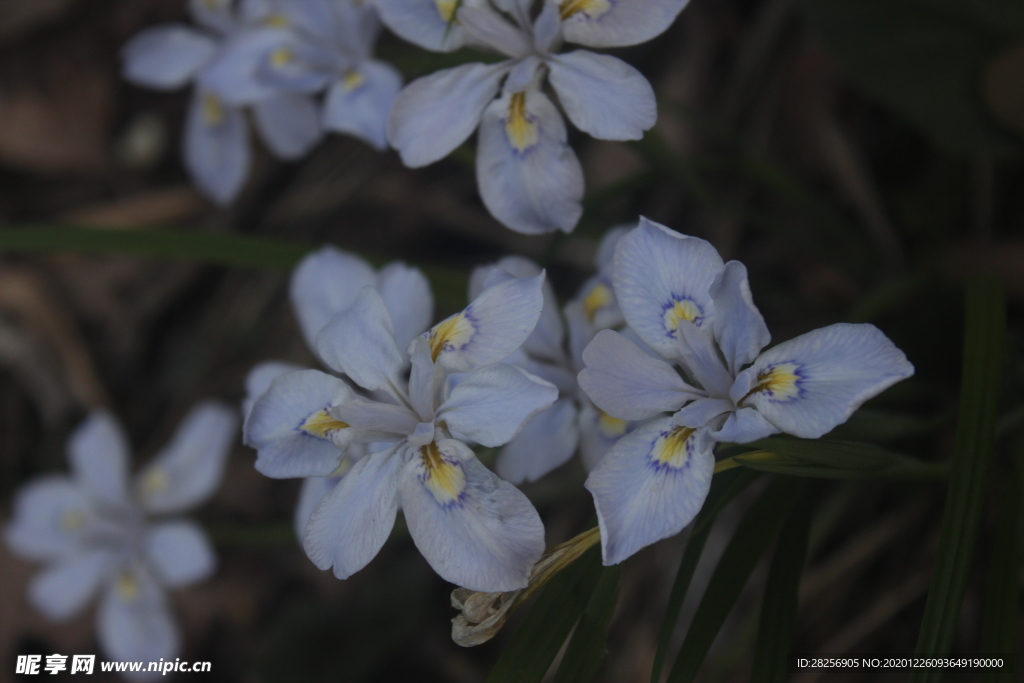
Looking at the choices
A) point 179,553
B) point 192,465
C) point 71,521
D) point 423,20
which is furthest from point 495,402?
point 71,521

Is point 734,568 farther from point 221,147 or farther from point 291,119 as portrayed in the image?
point 221,147

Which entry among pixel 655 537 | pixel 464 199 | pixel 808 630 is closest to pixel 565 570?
pixel 655 537

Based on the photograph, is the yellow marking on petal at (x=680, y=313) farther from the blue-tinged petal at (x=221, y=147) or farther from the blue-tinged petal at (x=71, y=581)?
the blue-tinged petal at (x=71, y=581)

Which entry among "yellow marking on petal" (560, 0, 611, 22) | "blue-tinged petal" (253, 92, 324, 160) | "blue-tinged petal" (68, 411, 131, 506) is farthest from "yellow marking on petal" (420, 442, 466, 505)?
"blue-tinged petal" (68, 411, 131, 506)

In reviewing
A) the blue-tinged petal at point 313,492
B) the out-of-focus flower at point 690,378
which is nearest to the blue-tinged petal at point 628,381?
the out-of-focus flower at point 690,378

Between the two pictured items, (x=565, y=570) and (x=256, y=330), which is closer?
(x=565, y=570)

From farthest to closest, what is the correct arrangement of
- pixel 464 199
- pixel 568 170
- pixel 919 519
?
pixel 464 199 → pixel 919 519 → pixel 568 170

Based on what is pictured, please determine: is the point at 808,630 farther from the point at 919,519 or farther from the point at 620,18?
the point at 620,18
